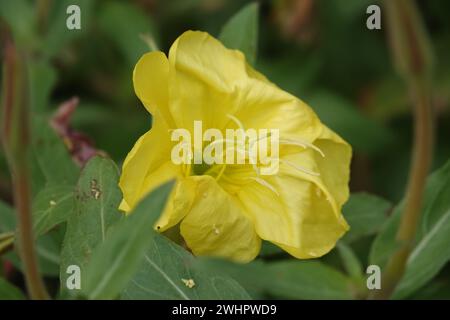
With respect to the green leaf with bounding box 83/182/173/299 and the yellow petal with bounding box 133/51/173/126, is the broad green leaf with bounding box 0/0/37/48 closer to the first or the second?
the yellow petal with bounding box 133/51/173/126

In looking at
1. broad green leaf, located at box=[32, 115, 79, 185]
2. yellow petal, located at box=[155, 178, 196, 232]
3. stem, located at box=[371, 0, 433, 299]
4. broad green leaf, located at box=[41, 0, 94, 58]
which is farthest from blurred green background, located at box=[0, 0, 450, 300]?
stem, located at box=[371, 0, 433, 299]

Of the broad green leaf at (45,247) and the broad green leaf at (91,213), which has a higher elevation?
the broad green leaf at (91,213)

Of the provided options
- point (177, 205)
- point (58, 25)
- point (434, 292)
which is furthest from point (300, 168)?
point (58, 25)

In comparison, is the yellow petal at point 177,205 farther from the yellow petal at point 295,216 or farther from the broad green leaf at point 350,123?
the broad green leaf at point 350,123

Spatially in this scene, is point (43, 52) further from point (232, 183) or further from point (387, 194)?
point (387, 194)

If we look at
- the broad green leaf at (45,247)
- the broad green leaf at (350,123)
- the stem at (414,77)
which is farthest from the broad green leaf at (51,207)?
the broad green leaf at (350,123)

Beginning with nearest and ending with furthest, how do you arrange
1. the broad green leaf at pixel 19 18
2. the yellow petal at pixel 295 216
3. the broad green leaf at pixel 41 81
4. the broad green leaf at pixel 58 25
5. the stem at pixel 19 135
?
the stem at pixel 19 135 → the yellow petal at pixel 295 216 → the broad green leaf at pixel 19 18 → the broad green leaf at pixel 58 25 → the broad green leaf at pixel 41 81

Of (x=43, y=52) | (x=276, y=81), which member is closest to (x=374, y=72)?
(x=276, y=81)
